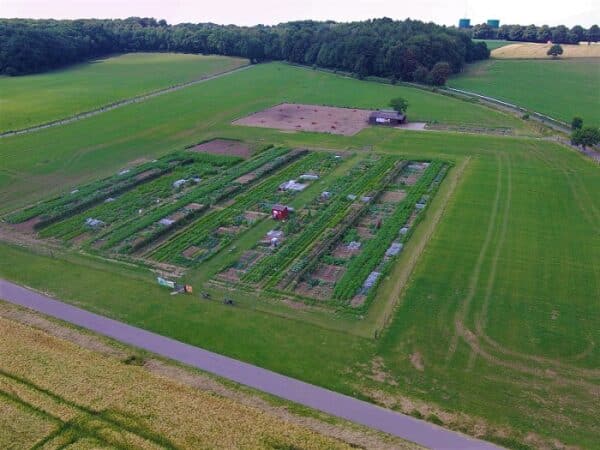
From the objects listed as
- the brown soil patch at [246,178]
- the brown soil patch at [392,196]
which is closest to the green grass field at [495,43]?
the brown soil patch at [392,196]

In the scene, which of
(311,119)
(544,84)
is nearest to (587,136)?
(311,119)

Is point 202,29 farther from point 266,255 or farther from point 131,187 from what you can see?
point 266,255

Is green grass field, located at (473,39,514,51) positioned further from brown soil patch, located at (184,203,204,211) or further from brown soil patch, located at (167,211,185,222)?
brown soil patch, located at (167,211,185,222)

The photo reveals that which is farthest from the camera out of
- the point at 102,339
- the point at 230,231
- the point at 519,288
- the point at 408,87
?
the point at 408,87

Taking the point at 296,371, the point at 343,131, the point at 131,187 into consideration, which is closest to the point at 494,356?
the point at 296,371

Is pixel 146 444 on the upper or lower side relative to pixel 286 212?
lower

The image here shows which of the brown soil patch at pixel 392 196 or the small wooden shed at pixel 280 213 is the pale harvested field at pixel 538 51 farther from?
the small wooden shed at pixel 280 213

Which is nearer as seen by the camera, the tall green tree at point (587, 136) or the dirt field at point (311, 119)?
the tall green tree at point (587, 136)
